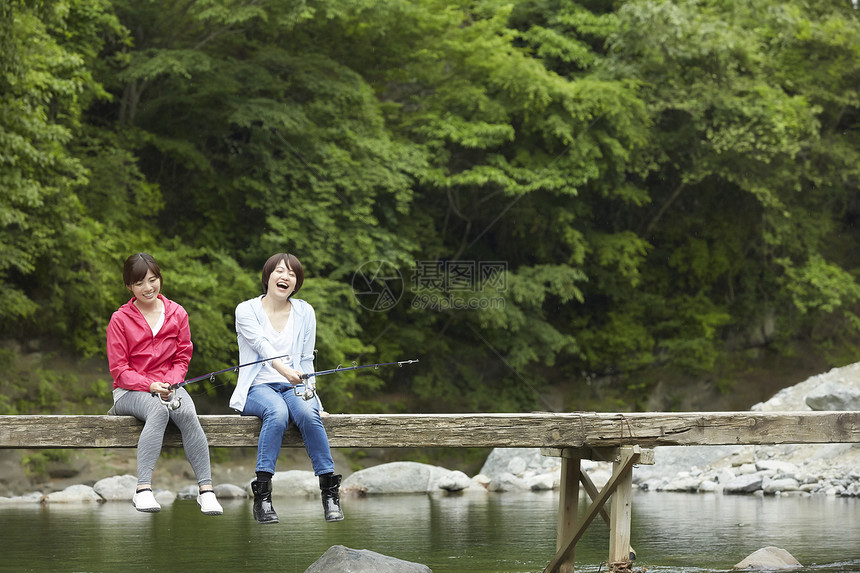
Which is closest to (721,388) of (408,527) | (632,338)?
(632,338)

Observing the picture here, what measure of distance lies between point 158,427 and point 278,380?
2.26ft

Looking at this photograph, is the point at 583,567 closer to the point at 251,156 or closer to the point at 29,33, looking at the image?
the point at 29,33

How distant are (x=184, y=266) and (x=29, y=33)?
15.1ft

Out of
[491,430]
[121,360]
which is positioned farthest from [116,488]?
[491,430]

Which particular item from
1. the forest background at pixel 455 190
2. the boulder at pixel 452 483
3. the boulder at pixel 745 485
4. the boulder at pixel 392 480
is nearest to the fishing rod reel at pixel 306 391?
the forest background at pixel 455 190

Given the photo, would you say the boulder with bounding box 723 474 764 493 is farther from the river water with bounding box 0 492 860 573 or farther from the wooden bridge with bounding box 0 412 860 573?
the wooden bridge with bounding box 0 412 860 573

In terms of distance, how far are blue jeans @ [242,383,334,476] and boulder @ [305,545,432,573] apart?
1.25m

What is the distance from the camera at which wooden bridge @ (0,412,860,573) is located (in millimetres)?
5480

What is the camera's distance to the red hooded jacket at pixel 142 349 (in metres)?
5.45

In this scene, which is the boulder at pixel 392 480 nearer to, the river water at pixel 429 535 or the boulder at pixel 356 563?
the river water at pixel 429 535

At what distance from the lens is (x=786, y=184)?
22797 mm

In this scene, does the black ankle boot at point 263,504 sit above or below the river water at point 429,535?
above

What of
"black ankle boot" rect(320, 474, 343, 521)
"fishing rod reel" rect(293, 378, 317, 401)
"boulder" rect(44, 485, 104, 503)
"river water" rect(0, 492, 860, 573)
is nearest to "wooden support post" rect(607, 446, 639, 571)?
"river water" rect(0, 492, 860, 573)

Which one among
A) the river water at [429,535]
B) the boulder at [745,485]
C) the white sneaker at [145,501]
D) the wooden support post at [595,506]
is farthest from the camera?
the boulder at [745,485]
